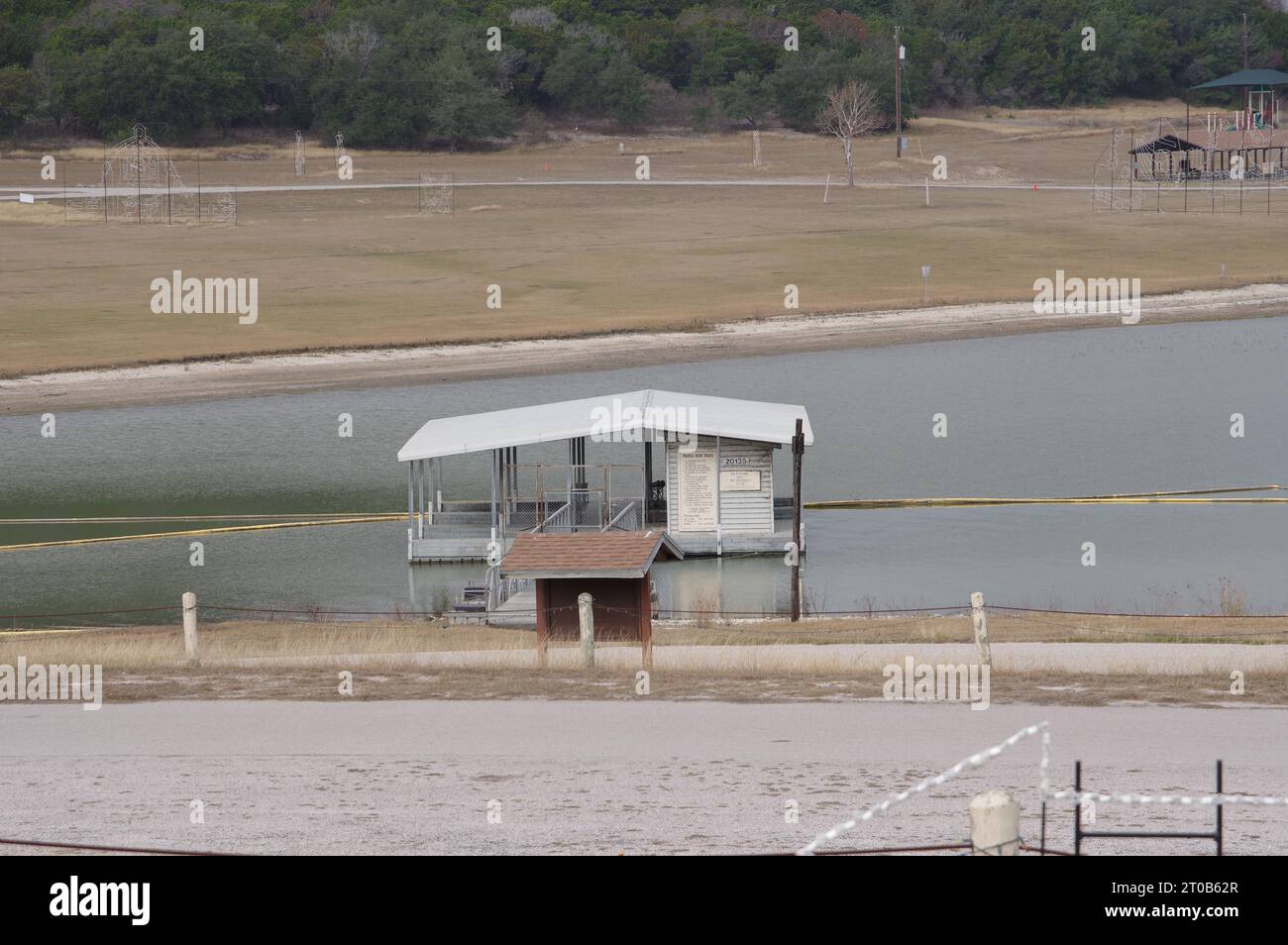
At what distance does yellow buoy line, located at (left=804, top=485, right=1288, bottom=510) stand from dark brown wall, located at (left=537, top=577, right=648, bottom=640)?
1527 cm

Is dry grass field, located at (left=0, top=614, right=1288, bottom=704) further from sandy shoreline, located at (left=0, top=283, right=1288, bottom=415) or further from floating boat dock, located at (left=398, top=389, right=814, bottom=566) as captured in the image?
sandy shoreline, located at (left=0, top=283, right=1288, bottom=415)

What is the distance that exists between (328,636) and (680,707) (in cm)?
972

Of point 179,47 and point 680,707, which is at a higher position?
point 179,47

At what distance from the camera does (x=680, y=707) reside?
18406 mm

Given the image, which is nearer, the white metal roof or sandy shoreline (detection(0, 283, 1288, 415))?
the white metal roof

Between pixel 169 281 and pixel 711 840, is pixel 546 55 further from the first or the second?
pixel 711 840

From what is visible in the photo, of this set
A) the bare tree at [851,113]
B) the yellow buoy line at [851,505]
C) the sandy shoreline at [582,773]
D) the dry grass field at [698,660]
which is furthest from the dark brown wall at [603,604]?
the bare tree at [851,113]

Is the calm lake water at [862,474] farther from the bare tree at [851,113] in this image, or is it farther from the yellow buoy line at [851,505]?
the bare tree at [851,113]

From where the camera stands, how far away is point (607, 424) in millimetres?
36344

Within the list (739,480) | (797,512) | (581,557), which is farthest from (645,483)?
(581,557)

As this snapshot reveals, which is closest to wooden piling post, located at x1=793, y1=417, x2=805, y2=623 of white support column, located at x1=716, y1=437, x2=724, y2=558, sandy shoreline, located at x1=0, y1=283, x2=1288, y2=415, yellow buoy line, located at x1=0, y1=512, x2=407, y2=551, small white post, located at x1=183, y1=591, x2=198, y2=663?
white support column, located at x1=716, y1=437, x2=724, y2=558

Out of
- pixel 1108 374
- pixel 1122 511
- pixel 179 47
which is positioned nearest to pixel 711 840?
pixel 1122 511

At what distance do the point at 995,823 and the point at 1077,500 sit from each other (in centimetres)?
3246

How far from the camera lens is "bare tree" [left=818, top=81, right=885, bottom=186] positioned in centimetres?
12706
